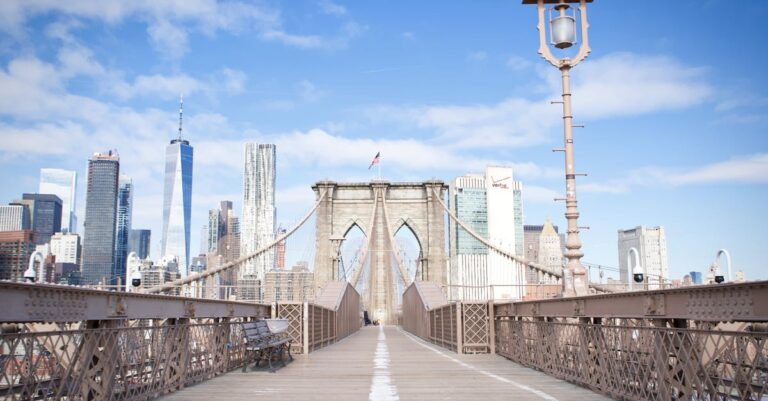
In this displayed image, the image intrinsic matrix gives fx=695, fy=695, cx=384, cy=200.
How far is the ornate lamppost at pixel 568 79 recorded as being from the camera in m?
15.5

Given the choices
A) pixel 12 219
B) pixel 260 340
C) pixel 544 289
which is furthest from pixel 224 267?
pixel 12 219

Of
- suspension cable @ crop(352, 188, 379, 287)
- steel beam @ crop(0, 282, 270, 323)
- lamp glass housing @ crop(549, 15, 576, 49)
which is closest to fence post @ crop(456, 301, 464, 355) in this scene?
lamp glass housing @ crop(549, 15, 576, 49)

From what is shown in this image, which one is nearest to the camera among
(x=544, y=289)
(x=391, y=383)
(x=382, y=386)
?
(x=382, y=386)

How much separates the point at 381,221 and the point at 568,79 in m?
51.5

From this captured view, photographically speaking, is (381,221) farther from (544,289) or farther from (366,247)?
(544,289)

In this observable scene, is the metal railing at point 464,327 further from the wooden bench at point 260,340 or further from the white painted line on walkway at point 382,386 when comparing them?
the wooden bench at point 260,340

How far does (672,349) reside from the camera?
7.47 metres

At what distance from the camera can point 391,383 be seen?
11.1 m

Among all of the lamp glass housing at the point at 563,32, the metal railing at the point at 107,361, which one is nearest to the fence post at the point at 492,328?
the lamp glass housing at the point at 563,32

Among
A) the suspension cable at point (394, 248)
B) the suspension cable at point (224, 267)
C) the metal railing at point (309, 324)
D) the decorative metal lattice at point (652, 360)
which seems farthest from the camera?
the suspension cable at point (394, 248)

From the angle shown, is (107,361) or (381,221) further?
(381,221)

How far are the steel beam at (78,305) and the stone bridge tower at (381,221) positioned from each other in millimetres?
57193

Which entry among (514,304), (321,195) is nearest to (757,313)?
(514,304)

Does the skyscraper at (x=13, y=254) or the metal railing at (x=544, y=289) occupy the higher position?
the skyscraper at (x=13, y=254)
